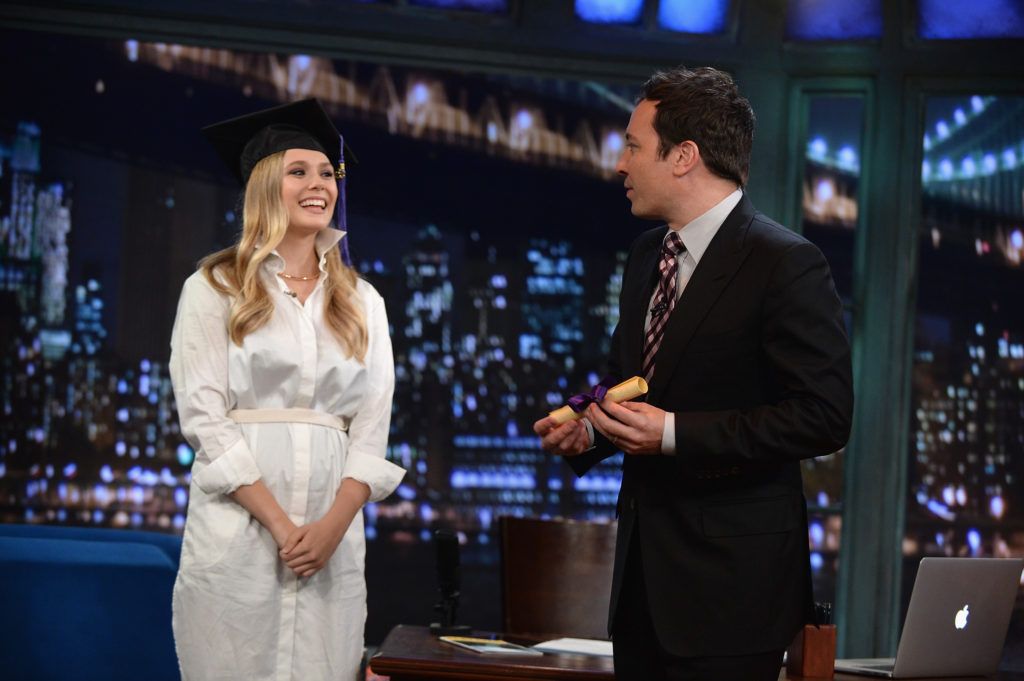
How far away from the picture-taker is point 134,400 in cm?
472

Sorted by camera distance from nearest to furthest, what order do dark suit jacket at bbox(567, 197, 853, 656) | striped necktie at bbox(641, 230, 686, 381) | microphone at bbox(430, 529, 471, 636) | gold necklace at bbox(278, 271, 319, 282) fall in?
1. dark suit jacket at bbox(567, 197, 853, 656)
2. striped necktie at bbox(641, 230, 686, 381)
3. gold necklace at bbox(278, 271, 319, 282)
4. microphone at bbox(430, 529, 471, 636)

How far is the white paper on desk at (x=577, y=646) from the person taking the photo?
2.91 m

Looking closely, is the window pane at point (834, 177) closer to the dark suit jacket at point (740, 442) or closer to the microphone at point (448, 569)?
the microphone at point (448, 569)

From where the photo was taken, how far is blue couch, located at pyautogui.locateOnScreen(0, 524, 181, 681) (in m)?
3.28

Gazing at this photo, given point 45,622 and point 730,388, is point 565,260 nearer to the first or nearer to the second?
point 45,622

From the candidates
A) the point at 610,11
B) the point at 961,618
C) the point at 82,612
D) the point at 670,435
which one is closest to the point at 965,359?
the point at 610,11

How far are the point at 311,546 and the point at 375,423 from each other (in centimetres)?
36

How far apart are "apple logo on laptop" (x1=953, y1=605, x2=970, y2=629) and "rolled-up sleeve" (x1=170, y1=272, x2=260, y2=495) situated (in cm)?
157

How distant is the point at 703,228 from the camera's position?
2.22 m

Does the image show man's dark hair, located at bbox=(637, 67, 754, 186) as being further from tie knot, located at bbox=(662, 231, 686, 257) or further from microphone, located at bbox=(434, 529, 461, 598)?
microphone, located at bbox=(434, 529, 461, 598)

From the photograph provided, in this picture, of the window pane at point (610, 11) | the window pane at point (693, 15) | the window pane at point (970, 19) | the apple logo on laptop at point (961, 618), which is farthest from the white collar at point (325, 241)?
the window pane at point (970, 19)

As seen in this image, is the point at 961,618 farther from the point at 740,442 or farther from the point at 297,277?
the point at 297,277

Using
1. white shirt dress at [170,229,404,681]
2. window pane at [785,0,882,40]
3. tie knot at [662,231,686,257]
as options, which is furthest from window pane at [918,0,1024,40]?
white shirt dress at [170,229,404,681]

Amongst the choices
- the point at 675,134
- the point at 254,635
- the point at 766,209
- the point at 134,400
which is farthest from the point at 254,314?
the point at 766,209
